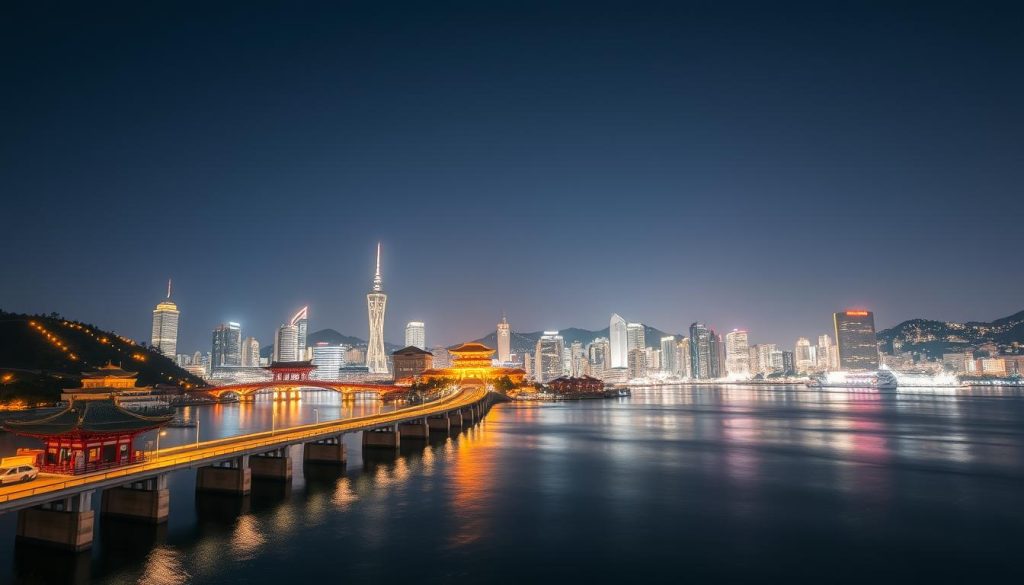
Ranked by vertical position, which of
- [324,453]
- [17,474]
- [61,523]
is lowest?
[324,453]

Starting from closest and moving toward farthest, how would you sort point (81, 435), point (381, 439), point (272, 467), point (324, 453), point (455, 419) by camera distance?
point (81, 435) → point (272, 467) → point (324, 453) → point (381, 439) → point (455, 419)

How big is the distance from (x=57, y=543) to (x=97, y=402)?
869 centimetres

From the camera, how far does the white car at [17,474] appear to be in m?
33.2

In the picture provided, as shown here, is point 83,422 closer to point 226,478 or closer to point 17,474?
point 17,474

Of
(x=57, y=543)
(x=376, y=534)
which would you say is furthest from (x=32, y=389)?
(x=376, y=534)

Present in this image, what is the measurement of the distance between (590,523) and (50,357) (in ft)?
552

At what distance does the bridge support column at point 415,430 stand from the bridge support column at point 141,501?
2064 inches

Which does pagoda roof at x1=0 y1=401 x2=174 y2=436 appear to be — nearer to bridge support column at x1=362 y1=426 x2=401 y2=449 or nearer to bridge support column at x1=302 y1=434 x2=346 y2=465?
bridge support column at x1=302 y1=434 x2=346 y2=465

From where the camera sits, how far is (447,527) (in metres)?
42.1

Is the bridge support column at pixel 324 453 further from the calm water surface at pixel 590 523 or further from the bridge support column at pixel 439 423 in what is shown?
the bridge support column at pixel 439 423

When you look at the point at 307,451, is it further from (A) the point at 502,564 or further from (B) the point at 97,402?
(A) the point at 502,564

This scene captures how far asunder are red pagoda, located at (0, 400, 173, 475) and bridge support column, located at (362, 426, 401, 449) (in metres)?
A: 41.4

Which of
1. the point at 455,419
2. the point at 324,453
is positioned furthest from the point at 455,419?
the point at 324,453

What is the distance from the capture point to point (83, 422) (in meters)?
36.5
